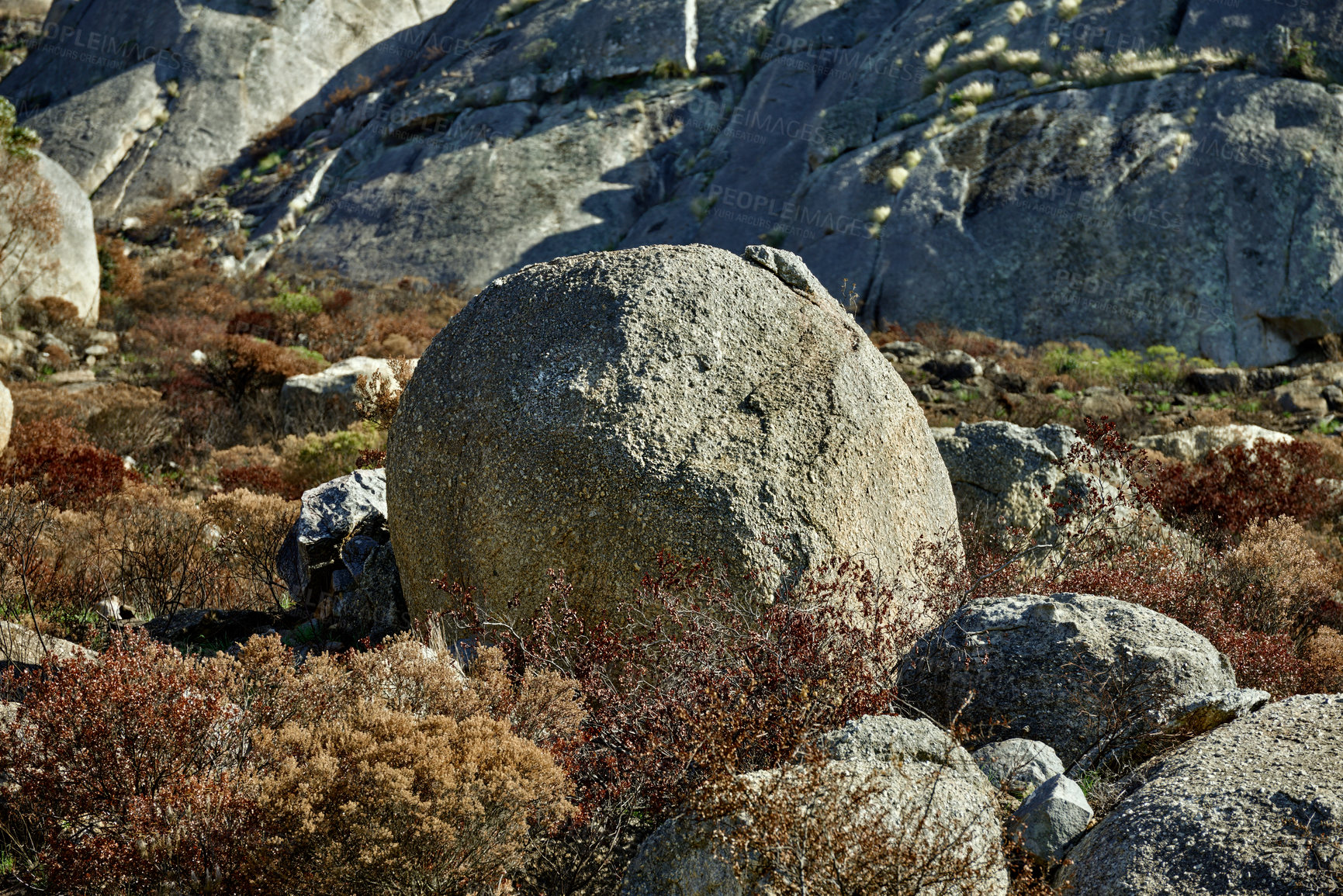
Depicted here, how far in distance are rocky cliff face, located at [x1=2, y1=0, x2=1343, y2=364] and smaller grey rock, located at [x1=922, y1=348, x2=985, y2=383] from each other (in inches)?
138

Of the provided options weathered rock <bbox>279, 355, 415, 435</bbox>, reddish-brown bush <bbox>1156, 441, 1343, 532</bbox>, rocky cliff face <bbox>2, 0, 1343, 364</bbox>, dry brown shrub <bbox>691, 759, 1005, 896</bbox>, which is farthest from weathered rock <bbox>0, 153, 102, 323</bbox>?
dry brown shrub <bbox>691, 759, 1005, 896</bbox>

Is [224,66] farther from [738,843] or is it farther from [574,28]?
[738,843]

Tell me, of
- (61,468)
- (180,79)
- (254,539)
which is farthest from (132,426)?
(180,79)

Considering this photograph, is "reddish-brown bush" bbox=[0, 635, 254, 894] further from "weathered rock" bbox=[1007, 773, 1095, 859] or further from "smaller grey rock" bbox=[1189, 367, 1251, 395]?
"smaller grey rock" bbox=[1189, 367, 1251, 395]

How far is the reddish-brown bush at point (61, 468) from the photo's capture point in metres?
9.07

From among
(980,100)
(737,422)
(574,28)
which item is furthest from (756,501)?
(574,28)

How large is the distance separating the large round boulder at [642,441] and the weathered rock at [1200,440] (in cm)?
713

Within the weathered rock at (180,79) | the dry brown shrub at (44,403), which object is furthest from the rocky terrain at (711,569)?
the weathered rock at (180,79)

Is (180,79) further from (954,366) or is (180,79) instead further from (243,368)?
(954,366)

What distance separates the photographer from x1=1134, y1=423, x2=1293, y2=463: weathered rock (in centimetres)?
1101

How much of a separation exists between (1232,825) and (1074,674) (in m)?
1.22

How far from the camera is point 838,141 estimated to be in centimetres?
2534

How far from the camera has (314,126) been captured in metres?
34.4

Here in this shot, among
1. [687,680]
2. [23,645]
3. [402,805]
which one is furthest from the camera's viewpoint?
[23,645]
